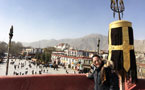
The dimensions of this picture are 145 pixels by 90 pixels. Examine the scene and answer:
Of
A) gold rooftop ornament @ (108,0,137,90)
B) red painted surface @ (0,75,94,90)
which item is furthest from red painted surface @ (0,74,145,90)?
gold rooftop ornament @ (108,0,137,90)

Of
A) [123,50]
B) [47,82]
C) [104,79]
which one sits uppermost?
[123,50]

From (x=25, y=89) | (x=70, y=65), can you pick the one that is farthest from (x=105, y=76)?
(x=70, y=65)

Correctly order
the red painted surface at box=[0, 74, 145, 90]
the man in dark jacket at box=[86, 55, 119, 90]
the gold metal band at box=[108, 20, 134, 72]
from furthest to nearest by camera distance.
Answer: the gold metal band at box=[108, 20, 134, 72] < the red painted surface at box=[0, 74, 145, 90] < the man in dark jacket at box=[86, 55, 119, 90]

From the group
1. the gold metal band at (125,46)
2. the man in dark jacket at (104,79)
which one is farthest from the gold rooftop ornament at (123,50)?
the man in dark jacket at (104,79)

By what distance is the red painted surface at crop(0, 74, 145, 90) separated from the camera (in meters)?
3.09

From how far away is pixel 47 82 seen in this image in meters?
3.47

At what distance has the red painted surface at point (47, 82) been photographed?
309 cm

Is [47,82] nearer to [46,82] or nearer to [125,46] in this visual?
[46,82]

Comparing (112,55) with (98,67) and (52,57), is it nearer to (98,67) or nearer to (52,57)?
(98,67)

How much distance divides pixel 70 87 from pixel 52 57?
4953 cm

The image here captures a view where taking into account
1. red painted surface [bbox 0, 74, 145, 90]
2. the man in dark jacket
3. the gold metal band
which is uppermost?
the gold metal band

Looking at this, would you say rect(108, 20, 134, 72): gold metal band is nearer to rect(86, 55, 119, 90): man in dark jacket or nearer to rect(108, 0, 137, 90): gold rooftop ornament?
rect(108, 0, 137, 90): gold rooftop ornament

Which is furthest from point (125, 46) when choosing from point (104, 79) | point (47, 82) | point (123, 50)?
point (47, 82)

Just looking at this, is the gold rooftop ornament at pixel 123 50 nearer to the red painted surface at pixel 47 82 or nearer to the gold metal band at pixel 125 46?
the gold metal band at pixel 125 46
